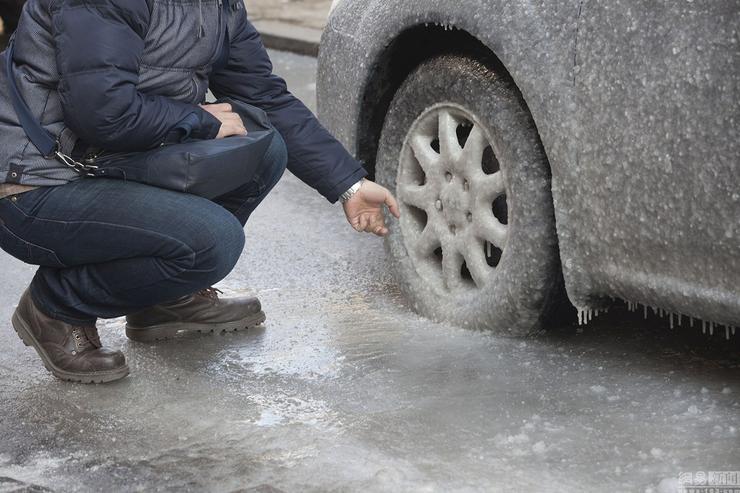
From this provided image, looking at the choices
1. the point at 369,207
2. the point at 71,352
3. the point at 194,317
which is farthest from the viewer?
the point at 194,317

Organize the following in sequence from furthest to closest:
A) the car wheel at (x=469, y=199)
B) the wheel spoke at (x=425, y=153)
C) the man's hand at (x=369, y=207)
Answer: the wheel spoke at (x=425, y=153), the man's hand at (x=369, y=207), the car wheel at (x=469, y=199)

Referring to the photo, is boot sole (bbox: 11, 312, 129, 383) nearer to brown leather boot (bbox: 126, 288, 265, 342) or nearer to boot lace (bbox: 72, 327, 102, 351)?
boot lace (bbox: 72, 327, 102, 351)

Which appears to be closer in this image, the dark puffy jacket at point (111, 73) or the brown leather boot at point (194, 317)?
the dark puffy jacket at point (111, 73)

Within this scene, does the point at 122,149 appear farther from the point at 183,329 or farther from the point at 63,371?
the point at 183,329

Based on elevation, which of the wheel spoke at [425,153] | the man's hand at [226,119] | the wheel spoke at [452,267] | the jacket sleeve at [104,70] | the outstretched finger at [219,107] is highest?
the jacket sleeve at [104,70]

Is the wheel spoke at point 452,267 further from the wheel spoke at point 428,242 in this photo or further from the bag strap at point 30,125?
the bag strap at point 30,125

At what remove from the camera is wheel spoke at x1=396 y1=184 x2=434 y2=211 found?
3.65m

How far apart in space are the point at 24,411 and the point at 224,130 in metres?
0.89

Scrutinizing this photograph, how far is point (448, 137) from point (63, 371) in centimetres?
125

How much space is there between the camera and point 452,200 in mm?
3510

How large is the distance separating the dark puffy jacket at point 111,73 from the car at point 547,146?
59 cm

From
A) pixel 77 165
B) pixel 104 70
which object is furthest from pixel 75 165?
pixel 104 70

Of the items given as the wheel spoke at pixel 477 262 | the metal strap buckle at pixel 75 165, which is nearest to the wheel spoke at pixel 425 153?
the wheel spoke at pixel 477 262

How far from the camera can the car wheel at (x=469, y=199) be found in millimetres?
3234
